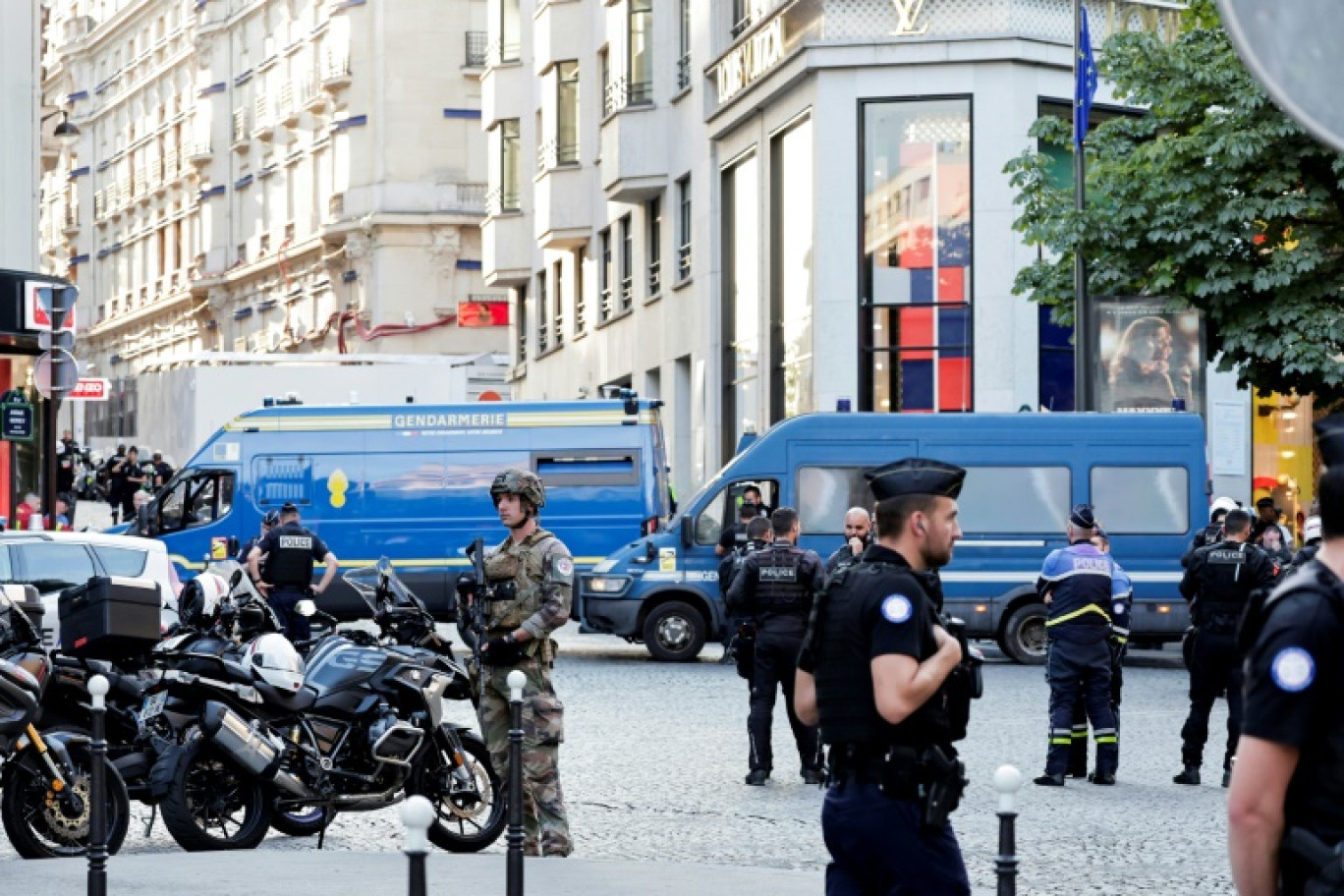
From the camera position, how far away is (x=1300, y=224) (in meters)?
26.1

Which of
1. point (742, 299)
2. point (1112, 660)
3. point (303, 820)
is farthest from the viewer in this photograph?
point (742, 299)

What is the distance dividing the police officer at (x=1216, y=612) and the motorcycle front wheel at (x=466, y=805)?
496 cm

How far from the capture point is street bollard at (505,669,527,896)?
8.18 meters

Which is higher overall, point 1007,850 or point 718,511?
point 718,511

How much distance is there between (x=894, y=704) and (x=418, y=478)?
22811mm

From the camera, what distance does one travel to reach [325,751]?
447 inches

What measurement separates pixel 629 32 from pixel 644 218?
3.17 m

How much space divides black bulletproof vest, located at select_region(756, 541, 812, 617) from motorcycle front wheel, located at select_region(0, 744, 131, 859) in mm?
4803

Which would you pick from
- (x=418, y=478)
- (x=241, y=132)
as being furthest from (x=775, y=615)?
(x=241, y=132)

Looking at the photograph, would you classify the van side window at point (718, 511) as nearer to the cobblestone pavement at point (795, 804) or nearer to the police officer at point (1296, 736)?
the cobblestone pavement at point (795, 804)

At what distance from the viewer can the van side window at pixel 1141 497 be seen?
25281 mm

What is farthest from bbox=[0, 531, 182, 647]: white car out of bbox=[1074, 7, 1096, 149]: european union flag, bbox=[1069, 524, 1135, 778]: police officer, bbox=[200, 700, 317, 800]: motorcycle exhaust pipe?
bbox=[1074, 7, 1096, 149]: european union flag

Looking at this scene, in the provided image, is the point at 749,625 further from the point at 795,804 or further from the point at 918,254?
the point at 918,254

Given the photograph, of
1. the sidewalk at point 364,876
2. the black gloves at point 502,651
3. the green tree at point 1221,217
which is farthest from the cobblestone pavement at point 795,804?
the green tree at point 1221,217
